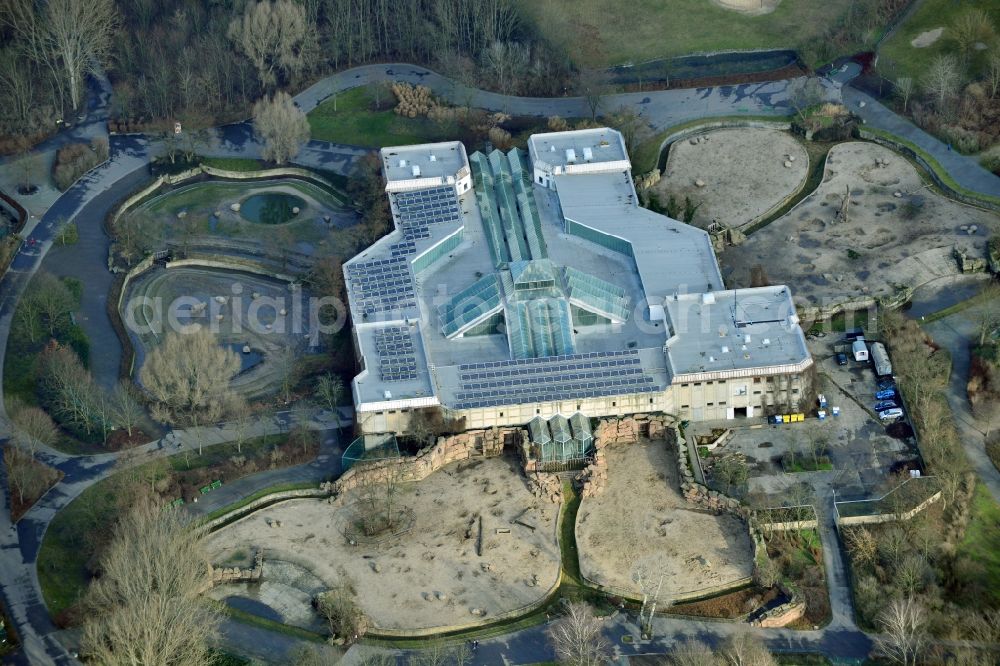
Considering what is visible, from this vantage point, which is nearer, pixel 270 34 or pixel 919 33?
pixel 270 34

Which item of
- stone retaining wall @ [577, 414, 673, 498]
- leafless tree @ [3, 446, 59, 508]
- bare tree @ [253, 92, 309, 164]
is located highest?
bare tree @ [253, 92, 309, 164]

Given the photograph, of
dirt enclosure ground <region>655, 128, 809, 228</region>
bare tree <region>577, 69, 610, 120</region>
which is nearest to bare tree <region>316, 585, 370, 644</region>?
dirt enclosure ground <region>655, 128, 809, 228</region>

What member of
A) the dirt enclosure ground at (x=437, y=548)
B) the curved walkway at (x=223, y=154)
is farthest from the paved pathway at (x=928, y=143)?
the dirt enclosure ground at (x=437, y=548)

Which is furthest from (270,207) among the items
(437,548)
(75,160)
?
(437,548)

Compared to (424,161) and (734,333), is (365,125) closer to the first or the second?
(424,161)

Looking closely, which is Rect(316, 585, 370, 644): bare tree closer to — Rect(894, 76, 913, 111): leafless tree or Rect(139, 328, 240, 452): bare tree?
Rect(139, 328, 240, 452): bare tree

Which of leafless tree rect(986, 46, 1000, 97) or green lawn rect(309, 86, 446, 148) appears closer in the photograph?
leafless tree rect(986, 46, 1000, 97)
